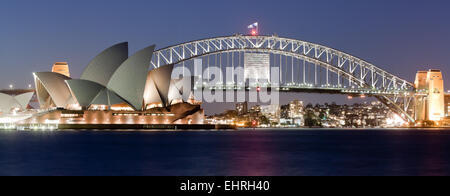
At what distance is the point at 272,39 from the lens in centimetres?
8050

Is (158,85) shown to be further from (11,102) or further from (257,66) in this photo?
(11,102)

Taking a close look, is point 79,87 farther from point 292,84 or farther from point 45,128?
point 292,84

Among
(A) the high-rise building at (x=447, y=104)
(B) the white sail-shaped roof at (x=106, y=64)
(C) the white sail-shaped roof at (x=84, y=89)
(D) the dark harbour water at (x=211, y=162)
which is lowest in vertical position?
(D) the dark harbour water at (x=211, y=162)

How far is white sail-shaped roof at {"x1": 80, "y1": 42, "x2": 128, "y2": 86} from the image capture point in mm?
63062

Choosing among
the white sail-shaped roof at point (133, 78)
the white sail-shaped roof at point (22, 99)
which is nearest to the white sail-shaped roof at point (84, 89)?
the white sail-shaped roof at point (133, 78)

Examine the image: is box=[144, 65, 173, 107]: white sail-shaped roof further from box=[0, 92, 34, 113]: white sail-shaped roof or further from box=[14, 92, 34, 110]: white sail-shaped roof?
box=[14, 92, 34, 110]: white sail-shaped roof

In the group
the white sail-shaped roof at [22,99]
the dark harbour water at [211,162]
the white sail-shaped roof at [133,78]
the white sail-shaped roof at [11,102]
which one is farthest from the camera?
the white sail-shaped roof at [22,99]

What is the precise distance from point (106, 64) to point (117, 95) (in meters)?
3.58

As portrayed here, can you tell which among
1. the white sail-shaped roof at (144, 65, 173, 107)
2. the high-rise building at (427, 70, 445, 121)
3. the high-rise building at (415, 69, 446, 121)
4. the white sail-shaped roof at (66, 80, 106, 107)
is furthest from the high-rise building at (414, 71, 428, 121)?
the white sail-shaped roof at (66, 80, 106, 107)

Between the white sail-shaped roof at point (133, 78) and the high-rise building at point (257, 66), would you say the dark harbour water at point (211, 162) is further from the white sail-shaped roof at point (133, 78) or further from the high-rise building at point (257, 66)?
the high-rise building at point (257, 66)

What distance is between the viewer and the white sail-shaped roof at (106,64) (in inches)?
2483

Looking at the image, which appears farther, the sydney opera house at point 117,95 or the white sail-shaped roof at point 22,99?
the white sail-shaped roof at point 22,99

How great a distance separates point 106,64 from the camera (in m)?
64.5

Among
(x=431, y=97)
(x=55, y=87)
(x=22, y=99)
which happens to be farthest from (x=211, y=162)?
(x=22, y=99)
